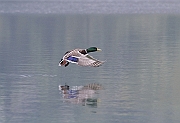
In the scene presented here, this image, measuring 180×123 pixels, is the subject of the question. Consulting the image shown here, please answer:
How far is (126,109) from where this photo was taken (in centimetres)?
1631

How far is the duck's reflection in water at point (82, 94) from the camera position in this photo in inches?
680

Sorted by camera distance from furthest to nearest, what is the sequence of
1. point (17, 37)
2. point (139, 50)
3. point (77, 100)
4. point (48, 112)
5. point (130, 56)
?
1. point (17, 37)
2. point (139, 50)
3. point (130, 56)
4. point (77, 100)
5. point (48, 112)

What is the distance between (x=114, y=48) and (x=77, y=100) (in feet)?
46.9

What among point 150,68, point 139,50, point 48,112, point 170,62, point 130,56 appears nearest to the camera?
point 48,112

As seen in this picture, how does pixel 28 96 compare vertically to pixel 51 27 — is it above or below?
below

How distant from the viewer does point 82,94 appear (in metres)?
18.2

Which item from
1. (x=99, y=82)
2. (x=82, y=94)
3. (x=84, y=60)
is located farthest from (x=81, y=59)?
(x=82, y=94)

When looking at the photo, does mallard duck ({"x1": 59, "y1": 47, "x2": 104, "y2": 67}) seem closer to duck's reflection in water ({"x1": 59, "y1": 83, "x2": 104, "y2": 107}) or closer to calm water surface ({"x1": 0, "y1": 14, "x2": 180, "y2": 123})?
calm water surface ({"x1": 0, "y1": 14, "x2": 180, "y2": 123})

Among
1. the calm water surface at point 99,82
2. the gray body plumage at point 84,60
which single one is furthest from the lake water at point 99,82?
the gray body plumage at point 84,60

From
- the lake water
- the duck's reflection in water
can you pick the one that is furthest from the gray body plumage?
the duck's reflection in water

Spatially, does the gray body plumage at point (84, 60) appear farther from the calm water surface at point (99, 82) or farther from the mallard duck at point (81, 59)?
the calm water surface at point (99, 82)

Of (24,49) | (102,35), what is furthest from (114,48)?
(102,35)

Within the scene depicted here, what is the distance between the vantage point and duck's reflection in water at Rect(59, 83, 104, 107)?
1728cm

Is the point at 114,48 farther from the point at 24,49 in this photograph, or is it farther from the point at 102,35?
the point at 102,35
